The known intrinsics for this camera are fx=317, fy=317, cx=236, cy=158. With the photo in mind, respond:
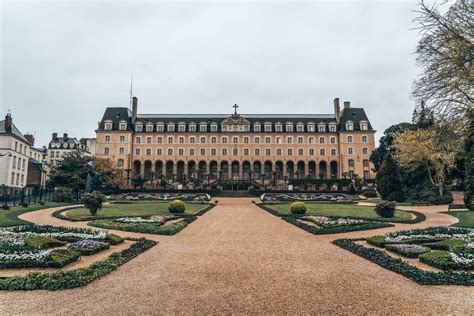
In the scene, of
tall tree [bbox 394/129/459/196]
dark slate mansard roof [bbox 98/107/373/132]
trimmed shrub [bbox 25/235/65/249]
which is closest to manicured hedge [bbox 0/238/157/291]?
trimmed shrub [bbox 25/235/65/249]

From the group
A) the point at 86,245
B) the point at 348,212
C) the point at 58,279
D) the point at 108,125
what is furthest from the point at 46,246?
the point at 108,125

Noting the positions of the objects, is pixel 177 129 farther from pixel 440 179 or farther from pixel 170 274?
pixel 170 274

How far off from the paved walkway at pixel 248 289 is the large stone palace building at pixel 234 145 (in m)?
56.3

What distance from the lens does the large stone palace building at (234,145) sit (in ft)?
212

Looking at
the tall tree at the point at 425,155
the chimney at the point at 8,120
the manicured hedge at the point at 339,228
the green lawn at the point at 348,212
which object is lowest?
the manicured hedge at the point at 339,228

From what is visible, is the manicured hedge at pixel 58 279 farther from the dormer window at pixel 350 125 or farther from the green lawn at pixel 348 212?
the dormer window at pixel 350 125

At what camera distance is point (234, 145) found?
66.1 m

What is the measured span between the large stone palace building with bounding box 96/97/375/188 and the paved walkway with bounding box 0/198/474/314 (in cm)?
5629

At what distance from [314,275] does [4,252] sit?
7.75 m

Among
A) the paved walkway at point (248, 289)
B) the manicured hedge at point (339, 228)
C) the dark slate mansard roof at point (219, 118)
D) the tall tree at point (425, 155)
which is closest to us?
the paved walkway at point (248, 289)

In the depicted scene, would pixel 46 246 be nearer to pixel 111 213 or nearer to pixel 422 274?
pixel 422 274

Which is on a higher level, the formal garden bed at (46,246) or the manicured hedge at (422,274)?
the formal garden bed at (46,246)

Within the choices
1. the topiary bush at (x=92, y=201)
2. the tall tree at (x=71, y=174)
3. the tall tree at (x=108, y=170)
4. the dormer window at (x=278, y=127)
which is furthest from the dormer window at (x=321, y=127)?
the topiary bush at (x=92, y=201)

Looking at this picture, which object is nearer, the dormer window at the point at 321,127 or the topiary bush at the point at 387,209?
the topiary bush at the point at 387,209
